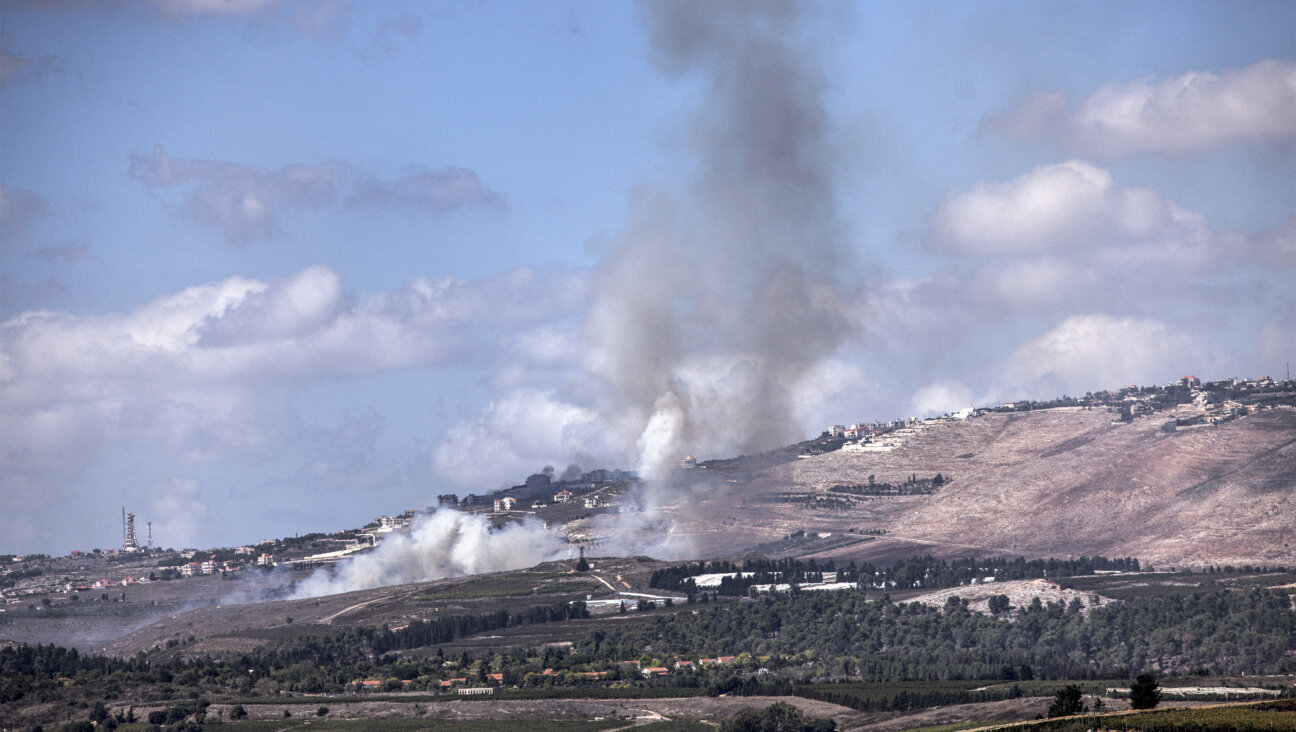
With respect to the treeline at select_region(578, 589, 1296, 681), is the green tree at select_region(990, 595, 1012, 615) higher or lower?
higher

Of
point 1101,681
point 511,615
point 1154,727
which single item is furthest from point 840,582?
point 1154,727

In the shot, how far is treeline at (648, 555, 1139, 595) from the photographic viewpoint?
7362 inches

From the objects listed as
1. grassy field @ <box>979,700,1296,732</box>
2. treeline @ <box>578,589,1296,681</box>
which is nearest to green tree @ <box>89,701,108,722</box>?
treeline @ <box>578,589,1296,681</box>

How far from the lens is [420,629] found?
177500 mm

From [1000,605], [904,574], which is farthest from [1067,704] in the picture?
[904,574]

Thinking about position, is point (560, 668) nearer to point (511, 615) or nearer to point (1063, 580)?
point (511, 615)

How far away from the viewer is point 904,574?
191m

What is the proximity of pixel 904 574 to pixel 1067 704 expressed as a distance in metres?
85.4

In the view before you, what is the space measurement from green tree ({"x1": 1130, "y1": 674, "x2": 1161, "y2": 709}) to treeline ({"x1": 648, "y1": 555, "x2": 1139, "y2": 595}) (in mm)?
75769

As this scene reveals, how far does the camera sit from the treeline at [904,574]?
18700cm

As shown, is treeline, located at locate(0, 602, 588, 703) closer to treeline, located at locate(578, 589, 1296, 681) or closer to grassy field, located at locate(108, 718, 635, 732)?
grassy field, located at locate(108, 718, 635, 732)

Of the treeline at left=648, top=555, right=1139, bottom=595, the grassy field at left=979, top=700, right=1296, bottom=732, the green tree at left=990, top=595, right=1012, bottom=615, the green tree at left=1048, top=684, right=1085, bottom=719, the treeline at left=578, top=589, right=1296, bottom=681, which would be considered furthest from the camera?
the treeline at left=648, top=555, right=1139, bottom=595

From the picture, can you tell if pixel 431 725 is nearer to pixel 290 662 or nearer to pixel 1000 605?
pixel 290 662

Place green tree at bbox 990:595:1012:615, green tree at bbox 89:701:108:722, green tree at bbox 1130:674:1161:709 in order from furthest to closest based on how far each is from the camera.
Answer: green tree at bbox 990:595:1012:615, green tree at bbox 89:701:108:722, green tree at bbox 1130:674:1161:709
